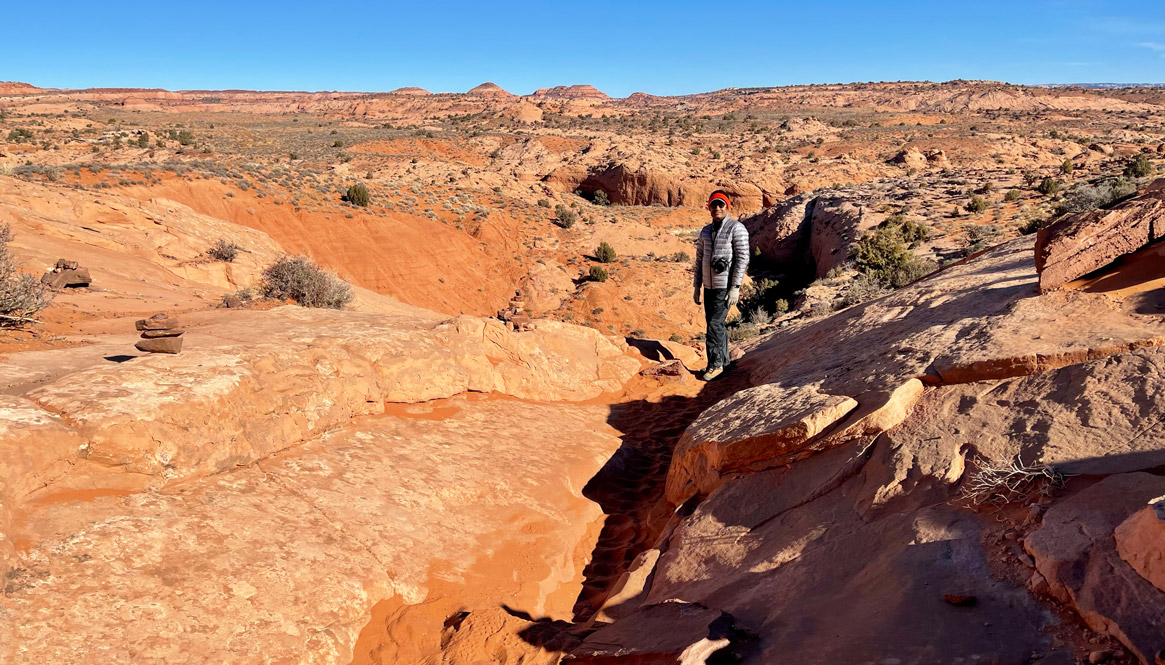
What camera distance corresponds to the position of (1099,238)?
5.12 m

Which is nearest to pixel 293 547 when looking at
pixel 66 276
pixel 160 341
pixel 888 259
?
pixel 160 341

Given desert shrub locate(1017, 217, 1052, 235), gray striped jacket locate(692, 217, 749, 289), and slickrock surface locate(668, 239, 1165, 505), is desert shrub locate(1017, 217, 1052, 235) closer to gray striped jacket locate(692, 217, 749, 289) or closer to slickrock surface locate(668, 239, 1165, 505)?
slickrock surface locate(668, 239, 1165, 505)

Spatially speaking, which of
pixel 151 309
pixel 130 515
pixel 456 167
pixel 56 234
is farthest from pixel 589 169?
pixel 130 515

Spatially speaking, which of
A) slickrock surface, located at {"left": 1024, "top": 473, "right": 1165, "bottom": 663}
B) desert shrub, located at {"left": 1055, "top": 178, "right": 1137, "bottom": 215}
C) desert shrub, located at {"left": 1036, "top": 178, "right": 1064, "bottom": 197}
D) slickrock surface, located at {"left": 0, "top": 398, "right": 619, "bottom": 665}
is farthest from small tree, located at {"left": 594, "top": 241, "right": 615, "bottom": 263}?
slickrock surface, located at {"left": 1024, "top": 473, "right": 1165, "bottom": 663}

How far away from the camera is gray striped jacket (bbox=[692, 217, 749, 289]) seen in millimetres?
7738

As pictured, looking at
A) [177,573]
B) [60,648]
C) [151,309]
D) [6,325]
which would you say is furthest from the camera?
[151,309]

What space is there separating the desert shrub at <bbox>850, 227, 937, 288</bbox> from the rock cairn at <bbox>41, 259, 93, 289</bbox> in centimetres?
1356

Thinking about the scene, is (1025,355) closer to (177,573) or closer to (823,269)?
(177,573)

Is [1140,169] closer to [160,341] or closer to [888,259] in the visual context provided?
[888,259]

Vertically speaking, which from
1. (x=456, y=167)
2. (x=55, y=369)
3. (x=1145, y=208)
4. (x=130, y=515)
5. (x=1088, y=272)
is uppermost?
(x=456, y=167)

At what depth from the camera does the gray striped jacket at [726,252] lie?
7738mm

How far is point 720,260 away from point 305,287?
21.8ft

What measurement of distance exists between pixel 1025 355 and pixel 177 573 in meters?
5.15

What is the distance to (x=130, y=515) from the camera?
371 cm
